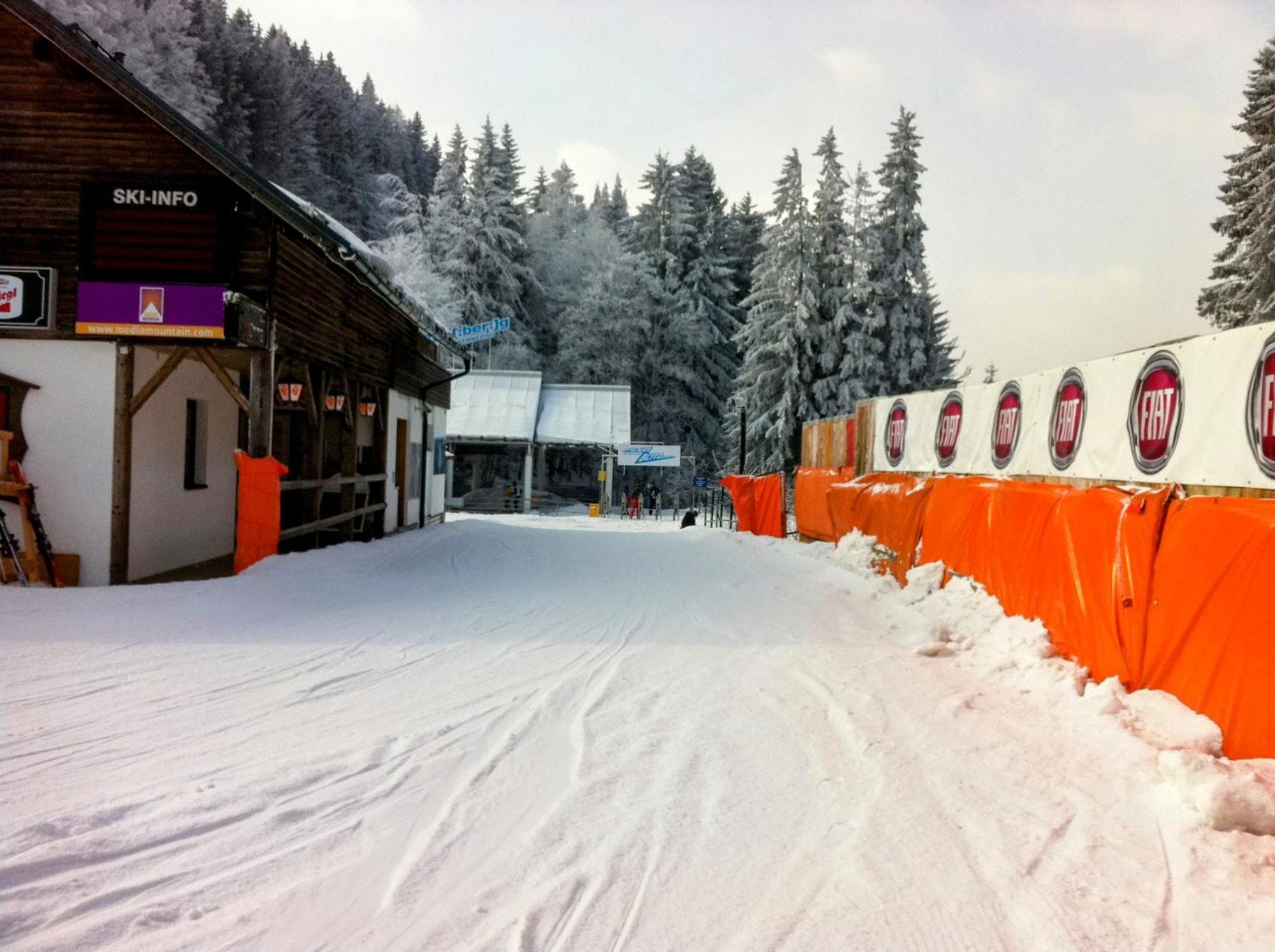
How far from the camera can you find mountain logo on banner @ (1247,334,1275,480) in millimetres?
4570

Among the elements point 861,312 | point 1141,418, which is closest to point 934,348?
point 861,312

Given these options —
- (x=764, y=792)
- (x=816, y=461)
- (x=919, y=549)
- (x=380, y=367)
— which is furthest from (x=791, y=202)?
(x=764, y=792)

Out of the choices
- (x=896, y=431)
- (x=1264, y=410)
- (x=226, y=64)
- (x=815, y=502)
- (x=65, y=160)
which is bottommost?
(x=815, y=502)

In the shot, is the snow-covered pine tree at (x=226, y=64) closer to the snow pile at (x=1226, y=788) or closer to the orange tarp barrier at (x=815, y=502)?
the orange tarp barrier at (x=815, y=502)

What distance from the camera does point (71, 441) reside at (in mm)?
10250

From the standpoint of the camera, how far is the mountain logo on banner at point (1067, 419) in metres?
7.18

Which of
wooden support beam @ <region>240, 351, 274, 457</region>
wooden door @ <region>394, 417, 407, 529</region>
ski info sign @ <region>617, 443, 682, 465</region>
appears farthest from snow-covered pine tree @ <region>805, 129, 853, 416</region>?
wooden support beam @ <region>240, 351, 274, 457</region>

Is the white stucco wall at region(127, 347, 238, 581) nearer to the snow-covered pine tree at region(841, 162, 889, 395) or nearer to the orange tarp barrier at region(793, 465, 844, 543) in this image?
the orange tarp barrier at region(793, 465, 844, 543)

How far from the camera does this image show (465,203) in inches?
2069

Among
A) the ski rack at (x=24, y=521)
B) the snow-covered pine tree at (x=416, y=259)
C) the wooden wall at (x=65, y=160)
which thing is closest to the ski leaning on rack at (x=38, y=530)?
the ski rack at (x=24, y=521)

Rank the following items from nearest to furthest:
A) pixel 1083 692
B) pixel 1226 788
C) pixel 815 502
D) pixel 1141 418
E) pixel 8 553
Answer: pixel 1226 788 → pixel 1083 692 → pixel 1141 418 → pixel 8 553 → pixel 815 502

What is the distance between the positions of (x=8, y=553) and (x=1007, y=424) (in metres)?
11.1

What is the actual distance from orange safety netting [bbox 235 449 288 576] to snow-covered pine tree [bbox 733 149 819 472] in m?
27.1

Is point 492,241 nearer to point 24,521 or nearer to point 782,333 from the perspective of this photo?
point 782,333
